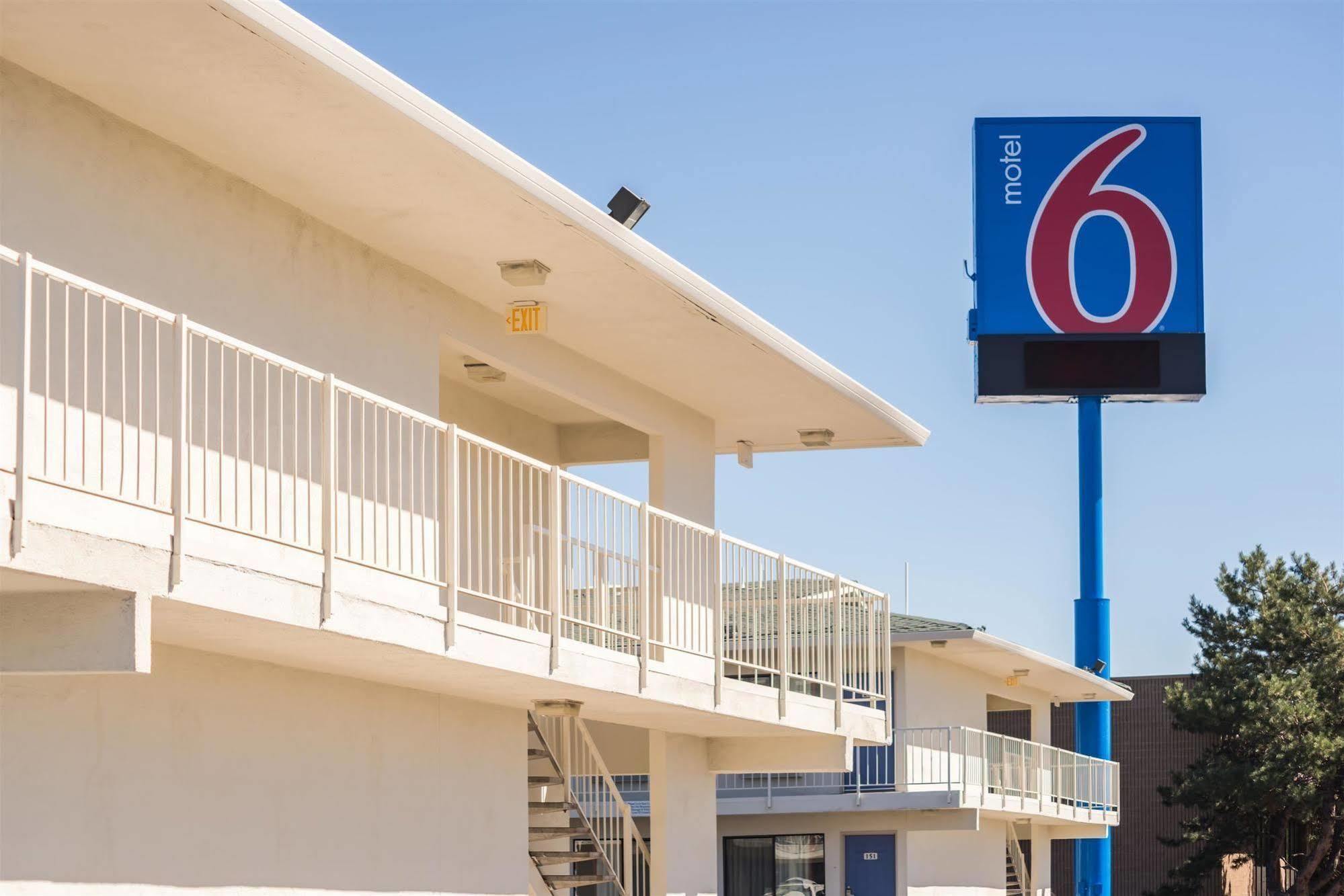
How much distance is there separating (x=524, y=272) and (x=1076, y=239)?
1176 inches

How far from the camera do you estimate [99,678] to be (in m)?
10.7

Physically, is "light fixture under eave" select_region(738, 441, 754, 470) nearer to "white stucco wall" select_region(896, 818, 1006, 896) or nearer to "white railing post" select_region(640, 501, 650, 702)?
"white railing post" select_region(640, 501, 650, 702)

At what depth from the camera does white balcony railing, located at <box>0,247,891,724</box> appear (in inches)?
375

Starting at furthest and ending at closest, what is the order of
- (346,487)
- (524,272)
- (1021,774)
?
(1021,774)
(524,272)
(346,487)

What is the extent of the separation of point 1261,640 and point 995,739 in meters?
14.1

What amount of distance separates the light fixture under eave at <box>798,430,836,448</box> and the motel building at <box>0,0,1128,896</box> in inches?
9.6

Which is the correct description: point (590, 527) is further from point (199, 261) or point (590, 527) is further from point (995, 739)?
point (995, 739)

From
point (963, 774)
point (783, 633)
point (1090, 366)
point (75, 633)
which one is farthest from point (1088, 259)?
point (75, 633)

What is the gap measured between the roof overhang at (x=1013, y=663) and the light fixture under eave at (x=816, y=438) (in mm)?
9445

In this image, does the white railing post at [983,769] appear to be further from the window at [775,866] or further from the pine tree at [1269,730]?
the pine tree at [1269,730]

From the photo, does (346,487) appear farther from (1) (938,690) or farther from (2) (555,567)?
(1) (938,690)

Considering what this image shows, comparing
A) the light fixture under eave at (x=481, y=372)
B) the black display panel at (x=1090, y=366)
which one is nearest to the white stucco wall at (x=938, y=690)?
the black display panel at (x=1090, y=366)

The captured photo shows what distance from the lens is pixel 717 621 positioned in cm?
1630

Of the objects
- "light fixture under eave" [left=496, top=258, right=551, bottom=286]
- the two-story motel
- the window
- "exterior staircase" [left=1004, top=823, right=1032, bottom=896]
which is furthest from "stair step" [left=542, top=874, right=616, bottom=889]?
"exterior staircase" [left=1004, top=823, right=1032, bottom=896]
